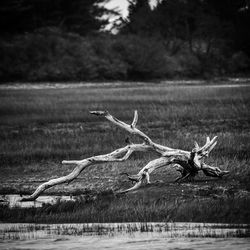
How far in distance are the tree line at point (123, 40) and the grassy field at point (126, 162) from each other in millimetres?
30536

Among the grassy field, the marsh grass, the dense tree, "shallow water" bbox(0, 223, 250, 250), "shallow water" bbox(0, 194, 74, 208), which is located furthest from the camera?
the dense tree

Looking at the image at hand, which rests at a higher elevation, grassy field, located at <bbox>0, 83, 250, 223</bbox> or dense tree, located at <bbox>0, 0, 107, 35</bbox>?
dense tree, located at <bbox>0, 0, 107, 35</bbox>

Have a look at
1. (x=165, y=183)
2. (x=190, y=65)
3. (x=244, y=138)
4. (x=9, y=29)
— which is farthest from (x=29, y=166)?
(x=190, y=65)

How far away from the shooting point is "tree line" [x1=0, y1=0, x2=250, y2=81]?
208ft

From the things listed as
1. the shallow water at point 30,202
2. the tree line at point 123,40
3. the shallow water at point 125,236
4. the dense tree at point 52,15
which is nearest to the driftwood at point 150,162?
the shallow water at point 30,202

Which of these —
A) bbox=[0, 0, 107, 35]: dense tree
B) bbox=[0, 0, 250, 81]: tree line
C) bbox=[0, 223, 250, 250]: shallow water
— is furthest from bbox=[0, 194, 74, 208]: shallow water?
bbox=[0, 0, 107, 35]: dense tree

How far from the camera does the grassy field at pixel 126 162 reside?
975 cm

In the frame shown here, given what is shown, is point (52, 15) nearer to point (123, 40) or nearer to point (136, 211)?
point (123, 40)

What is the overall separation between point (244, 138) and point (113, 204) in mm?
8859

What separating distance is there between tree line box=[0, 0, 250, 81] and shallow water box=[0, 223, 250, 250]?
2006 inches

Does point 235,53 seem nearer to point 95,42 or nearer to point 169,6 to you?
point 169,6

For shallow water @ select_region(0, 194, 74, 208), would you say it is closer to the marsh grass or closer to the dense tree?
the marsh grass

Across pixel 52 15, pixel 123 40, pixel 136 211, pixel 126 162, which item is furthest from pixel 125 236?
pixel 123 40

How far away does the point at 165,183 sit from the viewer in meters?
11.7
